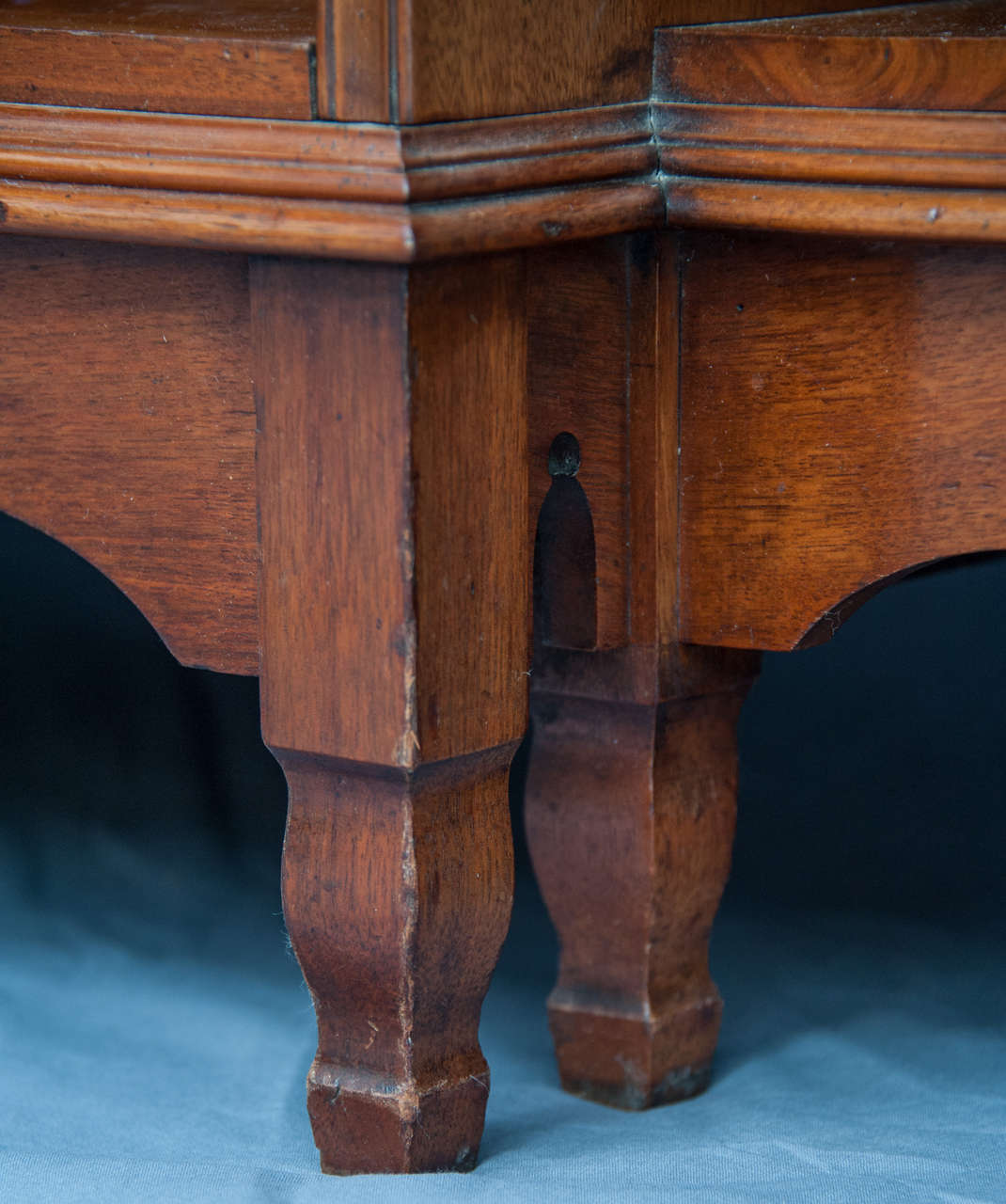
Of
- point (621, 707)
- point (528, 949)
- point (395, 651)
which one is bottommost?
point (528, 949)

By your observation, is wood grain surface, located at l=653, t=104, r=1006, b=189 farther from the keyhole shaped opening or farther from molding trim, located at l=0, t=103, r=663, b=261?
the keyhole shaped opening

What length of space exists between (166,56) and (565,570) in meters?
0.30

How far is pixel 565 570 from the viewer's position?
1.09 m

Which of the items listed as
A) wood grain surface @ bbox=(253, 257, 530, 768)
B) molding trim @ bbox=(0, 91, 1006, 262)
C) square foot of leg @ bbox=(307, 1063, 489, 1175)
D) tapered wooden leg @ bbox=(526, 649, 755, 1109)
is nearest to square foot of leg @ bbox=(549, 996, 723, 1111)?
tapered wooden leg @ bbox=(526, 649, 755, 1109)

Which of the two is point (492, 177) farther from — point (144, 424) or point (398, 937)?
point (398, 937)

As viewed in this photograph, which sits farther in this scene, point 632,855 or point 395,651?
point 632,855

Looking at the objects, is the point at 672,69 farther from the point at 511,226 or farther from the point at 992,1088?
the point at 992,1088

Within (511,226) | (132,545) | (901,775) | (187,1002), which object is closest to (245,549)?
(132,545)

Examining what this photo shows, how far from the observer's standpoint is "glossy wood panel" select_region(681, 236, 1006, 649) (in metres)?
0.97

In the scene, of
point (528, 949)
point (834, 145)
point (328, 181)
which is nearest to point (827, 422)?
point (834, 145)

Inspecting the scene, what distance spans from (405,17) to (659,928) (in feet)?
1.67

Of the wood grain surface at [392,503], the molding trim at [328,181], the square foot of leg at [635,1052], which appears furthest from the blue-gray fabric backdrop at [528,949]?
the molding trim at [328,181]

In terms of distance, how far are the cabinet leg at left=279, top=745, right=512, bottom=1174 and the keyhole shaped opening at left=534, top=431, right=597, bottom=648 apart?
0.10 m

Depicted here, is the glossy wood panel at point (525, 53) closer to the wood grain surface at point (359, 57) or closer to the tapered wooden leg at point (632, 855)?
the wood grain surface at point (359, 57)
